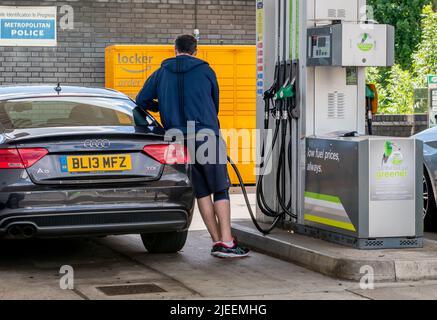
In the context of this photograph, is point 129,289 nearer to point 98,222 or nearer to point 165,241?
point 98,222

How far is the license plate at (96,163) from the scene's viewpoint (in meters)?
7.35

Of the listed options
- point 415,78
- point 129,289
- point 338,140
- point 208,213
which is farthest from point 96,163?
point 415,78

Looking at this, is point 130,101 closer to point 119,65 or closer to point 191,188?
point 191,188

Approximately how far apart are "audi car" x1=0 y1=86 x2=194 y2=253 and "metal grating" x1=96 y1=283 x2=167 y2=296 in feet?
1.91

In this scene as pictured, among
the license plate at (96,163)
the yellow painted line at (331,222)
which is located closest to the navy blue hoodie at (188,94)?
the license plate at (96,163)

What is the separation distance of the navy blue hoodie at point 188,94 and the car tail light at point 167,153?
0.45 m

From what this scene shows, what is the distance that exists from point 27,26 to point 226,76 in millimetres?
4054

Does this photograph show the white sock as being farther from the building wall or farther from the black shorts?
the building wall

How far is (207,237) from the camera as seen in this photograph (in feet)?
31.7

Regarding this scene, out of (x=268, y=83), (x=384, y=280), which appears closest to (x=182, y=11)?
(x=268, y=83)

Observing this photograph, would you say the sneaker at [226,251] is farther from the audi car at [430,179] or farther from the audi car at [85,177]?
the audi car at [430,179]

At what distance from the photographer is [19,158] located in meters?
7.26
